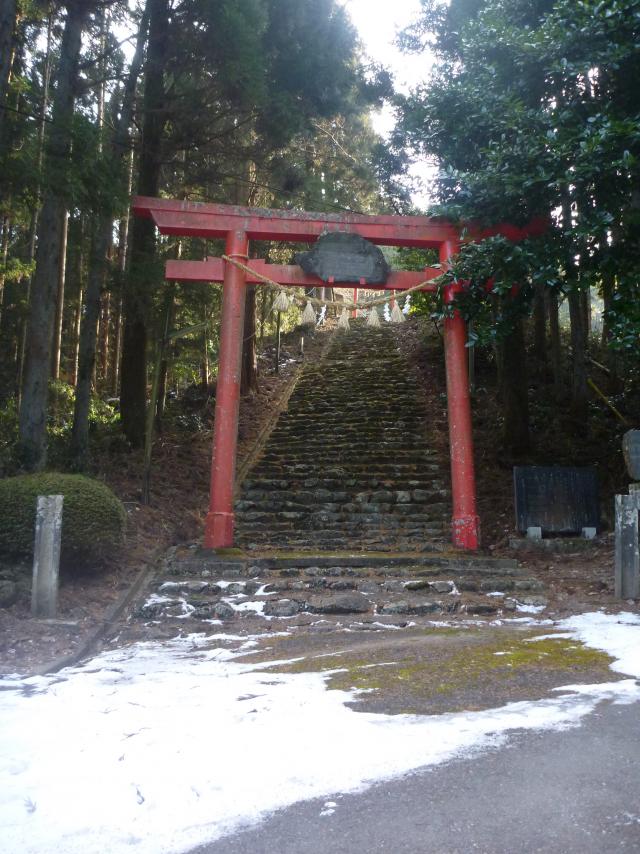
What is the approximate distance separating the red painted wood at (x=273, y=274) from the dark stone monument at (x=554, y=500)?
2.90 metres

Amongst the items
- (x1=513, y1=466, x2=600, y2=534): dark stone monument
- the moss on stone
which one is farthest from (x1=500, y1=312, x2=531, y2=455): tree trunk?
the moss on stone

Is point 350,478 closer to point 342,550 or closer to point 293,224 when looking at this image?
point 342,550

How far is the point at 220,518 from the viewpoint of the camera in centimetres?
873

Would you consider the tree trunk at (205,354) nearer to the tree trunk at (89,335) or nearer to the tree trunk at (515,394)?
the tree trunk at (89,335)

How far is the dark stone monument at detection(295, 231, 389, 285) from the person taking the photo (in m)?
9.34

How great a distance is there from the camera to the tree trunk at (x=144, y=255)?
10.7 meters

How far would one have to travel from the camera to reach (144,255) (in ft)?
35.8

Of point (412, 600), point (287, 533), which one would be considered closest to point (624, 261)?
point (412, 600)

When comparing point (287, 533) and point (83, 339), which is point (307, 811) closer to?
point (287, 533)

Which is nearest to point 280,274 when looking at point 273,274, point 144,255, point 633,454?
point 273,274

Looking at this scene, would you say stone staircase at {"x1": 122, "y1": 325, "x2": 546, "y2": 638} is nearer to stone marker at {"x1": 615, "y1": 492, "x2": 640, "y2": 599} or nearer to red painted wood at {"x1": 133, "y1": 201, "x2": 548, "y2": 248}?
stone marker at {"x1": 615, "y1": 492, "x2": 640, "y2": 599}

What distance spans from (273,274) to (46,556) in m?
5.12

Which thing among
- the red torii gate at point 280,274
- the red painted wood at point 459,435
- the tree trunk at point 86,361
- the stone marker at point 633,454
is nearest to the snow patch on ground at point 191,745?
the stone marker at point 633,454

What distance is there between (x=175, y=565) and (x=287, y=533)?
78.8 inches
